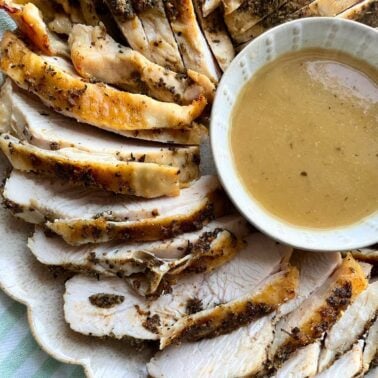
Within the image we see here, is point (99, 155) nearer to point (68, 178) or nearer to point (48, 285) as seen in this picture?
point (68, 178)

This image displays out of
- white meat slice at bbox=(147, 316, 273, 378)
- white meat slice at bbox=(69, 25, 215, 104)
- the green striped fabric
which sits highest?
white meat slice at bbox=(69, 25, 215, 104)

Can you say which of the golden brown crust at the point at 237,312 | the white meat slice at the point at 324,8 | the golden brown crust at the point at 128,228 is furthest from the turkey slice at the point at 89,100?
the golden brown crust at the point at 237,312

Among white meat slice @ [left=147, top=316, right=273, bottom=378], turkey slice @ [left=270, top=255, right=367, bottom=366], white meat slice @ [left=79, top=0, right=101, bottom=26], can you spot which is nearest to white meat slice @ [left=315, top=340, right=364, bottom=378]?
turkey slice @ [left=270, top=255, right=367, bottom=366]

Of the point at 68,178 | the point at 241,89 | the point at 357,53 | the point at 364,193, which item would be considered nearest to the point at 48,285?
the point at 68,178

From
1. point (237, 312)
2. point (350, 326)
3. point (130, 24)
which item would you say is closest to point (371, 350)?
point (350, 326)

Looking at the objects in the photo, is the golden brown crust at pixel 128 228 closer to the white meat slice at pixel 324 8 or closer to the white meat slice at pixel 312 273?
the white meat slice at pixel 312 273

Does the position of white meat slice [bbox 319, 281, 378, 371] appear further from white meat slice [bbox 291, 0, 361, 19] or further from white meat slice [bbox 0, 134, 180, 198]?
white meat slice [bbox 291, 0, 361, 19]
